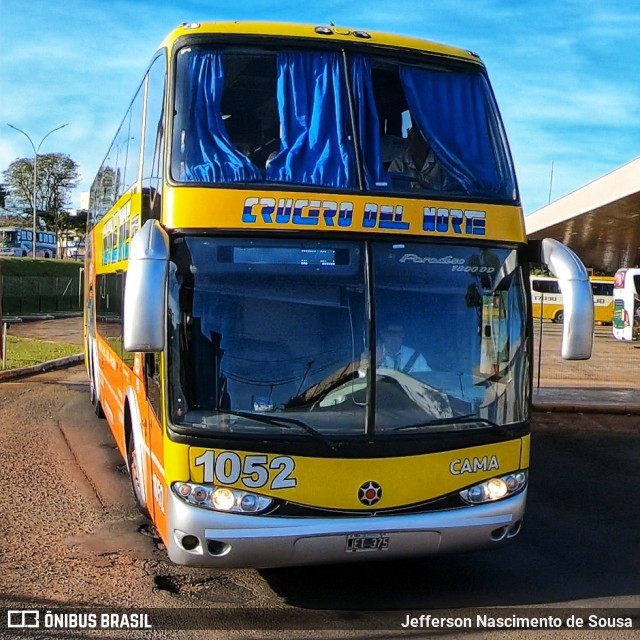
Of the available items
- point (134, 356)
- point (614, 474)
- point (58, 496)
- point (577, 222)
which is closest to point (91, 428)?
point (58, 496)

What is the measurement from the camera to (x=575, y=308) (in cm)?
507

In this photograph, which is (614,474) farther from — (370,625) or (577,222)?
(577,222)

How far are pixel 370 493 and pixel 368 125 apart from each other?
2385 millimetres

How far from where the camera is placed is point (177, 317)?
192 inches

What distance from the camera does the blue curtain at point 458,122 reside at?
5.57 metres

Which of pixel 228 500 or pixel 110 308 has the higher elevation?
pixel 110 308

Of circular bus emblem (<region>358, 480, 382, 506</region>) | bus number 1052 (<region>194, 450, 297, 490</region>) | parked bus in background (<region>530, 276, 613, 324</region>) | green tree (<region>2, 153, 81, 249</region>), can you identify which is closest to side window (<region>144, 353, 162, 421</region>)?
bus number 1052 (<region>194, 450, 297, 490</region>)

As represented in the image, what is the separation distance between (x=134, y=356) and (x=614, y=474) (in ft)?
18.8

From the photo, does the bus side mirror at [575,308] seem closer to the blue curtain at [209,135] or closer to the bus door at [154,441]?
the blue curtain at [209,135]

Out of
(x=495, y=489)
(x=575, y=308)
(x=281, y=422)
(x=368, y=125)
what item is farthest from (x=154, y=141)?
(x=495, y=489)

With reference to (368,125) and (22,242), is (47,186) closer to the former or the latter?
(22,242)

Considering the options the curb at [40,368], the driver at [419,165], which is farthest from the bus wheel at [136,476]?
the curb at [40,368]

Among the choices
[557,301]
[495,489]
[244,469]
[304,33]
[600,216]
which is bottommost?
[495,489]

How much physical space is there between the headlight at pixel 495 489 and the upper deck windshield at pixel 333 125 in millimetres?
1821
